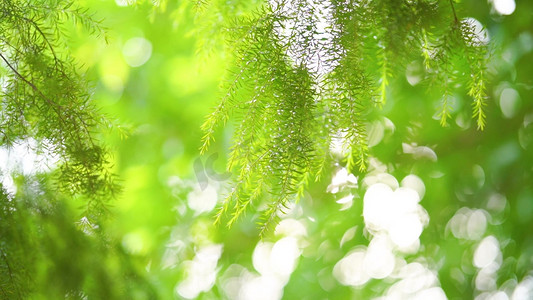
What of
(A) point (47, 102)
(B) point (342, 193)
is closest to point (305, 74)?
(A) point (47, 102)

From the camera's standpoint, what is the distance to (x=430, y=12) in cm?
72

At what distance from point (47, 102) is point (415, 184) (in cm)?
115

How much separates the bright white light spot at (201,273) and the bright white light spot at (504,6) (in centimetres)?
108

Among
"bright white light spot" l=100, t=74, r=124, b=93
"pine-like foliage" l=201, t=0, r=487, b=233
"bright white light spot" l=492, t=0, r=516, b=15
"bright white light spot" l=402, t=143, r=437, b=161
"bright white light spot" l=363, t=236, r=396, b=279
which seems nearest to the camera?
"pine-like foliage" l=201, t=0, r=487, b=233

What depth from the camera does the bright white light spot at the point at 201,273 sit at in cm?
173

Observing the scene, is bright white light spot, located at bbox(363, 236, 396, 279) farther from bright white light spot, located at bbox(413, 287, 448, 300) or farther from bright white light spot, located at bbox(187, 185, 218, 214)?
bright white light spot, located at bbox(187, 185, 218, 214)

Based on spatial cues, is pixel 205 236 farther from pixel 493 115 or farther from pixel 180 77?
pixel 493 115

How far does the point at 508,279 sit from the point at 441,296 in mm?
197

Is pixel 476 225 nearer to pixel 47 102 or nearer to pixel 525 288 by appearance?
pixel 525 288

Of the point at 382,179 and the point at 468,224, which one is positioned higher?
the point at 382,179

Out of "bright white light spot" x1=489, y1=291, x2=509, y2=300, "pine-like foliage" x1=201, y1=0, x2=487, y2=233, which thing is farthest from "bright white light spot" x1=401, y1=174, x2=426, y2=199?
"pine-like foliage" x1=201, y1=0, x2=487, y2=233

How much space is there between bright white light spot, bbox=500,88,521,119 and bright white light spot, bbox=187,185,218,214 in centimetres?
92

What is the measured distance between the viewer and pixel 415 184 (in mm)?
1650

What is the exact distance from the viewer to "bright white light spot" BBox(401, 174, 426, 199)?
1.64 metres
